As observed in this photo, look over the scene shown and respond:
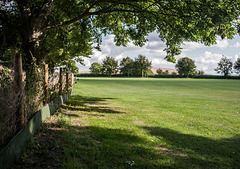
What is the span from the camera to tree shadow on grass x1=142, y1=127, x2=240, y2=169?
4445mm

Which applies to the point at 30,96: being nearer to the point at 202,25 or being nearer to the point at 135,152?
the point at 135,152

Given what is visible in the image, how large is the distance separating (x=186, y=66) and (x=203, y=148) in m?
126

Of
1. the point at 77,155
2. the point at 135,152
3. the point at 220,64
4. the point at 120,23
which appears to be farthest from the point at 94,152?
the point at 220,64

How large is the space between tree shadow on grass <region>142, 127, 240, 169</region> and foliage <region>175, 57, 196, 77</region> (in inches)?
4678

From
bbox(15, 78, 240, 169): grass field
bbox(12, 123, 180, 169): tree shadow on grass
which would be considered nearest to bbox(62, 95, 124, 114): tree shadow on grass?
bbox(15, 78, 240, 169): grass field

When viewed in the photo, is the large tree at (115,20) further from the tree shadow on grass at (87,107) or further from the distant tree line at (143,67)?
the distant tree line at (143,67)

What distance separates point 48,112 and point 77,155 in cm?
333

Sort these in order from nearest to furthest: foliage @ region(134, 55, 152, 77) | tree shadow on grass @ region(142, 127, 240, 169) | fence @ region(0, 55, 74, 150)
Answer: fence @ region(0, 55, 74, 150)
tree shadow on grass @ region(142, 127, 240, 169)
foliage @ region(134, 55, 152, 77)

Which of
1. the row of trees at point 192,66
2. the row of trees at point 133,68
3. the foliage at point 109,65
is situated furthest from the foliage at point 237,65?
the foliage at point 109,65

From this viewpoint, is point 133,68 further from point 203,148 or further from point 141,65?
point 203,148

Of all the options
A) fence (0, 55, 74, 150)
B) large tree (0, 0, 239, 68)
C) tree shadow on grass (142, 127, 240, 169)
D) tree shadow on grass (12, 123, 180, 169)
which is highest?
large tree (0, 0, 239, 68)

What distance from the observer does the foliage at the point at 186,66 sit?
123 m

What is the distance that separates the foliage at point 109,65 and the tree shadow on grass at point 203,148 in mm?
118875

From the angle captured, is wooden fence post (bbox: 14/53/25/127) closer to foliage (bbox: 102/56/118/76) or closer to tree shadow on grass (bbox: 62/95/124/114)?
tree shadow on grass (bbox: 62/95/124/114)
